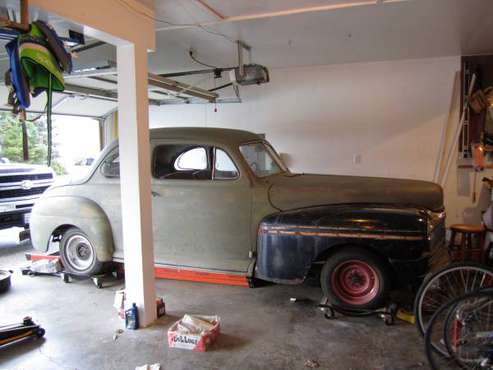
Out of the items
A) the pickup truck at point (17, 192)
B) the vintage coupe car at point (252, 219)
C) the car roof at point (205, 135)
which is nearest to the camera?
the vintage coupe car at point (252, 219)

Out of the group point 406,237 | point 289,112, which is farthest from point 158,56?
point 406,237

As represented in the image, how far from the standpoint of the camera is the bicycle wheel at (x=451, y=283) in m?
2.72

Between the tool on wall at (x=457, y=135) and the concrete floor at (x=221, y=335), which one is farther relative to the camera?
the tool on wall at (x=457, y=135)

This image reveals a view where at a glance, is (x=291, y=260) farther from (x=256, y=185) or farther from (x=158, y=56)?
(x=158, y=56)

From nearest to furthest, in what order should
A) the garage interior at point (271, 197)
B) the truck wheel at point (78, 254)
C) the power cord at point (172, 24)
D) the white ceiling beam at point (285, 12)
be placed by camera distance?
1. the garage interior at point (271, 197)
2. the power cord at point (172, 24)
3. the white ceiling beam at point (285, 12)
4. the truck wheel at point (78, 254)

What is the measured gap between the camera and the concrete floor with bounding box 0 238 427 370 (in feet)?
9.34

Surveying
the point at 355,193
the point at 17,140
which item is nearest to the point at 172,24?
the point at 355,193

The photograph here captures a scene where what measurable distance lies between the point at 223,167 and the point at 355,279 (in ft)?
5.53

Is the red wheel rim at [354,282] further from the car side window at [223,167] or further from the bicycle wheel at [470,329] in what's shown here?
the car side window at [223,167]

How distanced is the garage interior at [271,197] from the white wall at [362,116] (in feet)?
0.09

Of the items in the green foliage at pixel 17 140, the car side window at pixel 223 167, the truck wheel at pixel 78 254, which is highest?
the green foliage at pixel 17 140

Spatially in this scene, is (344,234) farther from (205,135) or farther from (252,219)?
(205,135)

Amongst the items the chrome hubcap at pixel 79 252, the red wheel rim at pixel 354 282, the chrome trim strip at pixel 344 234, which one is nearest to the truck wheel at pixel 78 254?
the chrome hubcap at pixel 79 252

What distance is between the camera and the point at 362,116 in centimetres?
645
